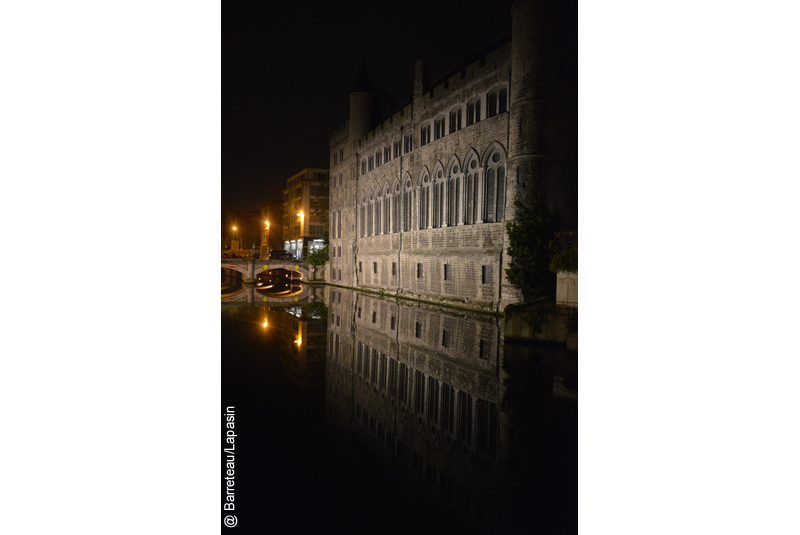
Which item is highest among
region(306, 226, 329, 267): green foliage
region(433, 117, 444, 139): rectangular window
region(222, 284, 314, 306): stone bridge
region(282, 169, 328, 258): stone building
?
region(433, 117, 444, 139): rectangular window

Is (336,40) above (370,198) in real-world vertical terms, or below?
above

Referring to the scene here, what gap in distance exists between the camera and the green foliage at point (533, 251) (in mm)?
6219

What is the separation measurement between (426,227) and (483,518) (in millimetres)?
6248

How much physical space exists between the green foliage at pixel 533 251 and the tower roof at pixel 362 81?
295 cm

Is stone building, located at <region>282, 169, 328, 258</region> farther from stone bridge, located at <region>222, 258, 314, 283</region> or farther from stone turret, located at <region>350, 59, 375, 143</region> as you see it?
stone turret, located at <region>350, 59, 375, 143</region>

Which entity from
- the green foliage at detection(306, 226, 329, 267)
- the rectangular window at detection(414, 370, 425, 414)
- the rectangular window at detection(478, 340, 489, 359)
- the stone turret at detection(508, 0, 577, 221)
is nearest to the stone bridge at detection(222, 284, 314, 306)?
the green foliage at detection(306, 226, 329, 267)

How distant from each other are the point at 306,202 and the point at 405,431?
566 cm

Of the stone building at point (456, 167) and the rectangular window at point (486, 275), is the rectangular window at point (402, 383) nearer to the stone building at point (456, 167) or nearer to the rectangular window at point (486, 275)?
the stone building at point (456, 167)

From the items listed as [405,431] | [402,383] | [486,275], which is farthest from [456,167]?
[405,431]

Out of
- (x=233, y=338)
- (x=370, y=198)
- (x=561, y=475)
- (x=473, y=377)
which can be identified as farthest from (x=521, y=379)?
(x=233, y=338)

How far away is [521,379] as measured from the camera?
223 inches

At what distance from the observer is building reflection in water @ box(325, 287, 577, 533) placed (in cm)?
304

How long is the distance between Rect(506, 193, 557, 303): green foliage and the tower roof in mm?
2947

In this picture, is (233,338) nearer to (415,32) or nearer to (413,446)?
(413,446)
